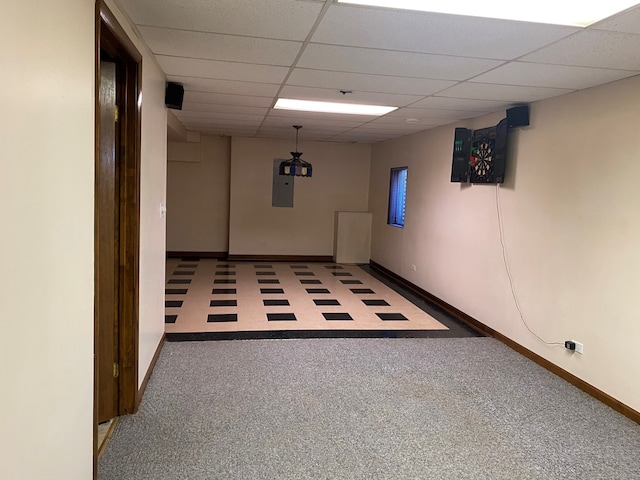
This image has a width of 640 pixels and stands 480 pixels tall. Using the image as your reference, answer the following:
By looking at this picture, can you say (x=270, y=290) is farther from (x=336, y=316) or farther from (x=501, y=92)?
(x=501, y=92)

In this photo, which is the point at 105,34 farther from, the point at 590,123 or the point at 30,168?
the point at 590,123

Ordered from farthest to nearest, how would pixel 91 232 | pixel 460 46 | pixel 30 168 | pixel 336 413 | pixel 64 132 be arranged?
pixel 336 413, pixel 460 46, pixel 91 232, pixel 64 132, pixel 30 168

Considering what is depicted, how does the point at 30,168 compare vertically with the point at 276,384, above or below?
above

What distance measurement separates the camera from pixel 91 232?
1937 millimetres

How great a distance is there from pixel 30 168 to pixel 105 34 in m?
1.25

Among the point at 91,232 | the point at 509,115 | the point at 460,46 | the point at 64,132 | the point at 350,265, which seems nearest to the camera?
the point at 64,132

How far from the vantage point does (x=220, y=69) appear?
352 centimetres

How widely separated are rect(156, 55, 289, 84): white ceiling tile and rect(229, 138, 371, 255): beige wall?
528cm

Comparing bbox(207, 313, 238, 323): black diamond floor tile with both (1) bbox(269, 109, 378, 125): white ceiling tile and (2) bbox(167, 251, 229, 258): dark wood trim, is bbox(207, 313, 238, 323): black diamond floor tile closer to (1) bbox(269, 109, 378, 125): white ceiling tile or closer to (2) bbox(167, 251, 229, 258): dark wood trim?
(1) bbox(269, 109, 378, 125): white ceiling tile

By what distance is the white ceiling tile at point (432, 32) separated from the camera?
7.70 ft

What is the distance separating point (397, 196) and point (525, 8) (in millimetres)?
5980

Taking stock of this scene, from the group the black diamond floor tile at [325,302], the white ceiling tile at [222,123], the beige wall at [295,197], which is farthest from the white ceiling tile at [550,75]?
the beige wall at [295,197]

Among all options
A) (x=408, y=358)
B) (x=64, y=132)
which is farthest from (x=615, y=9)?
(x=408, y=358)

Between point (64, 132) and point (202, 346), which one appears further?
point (202, 346)
